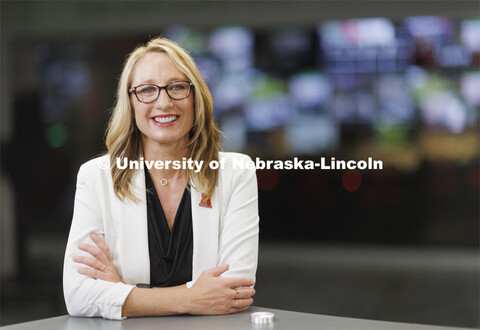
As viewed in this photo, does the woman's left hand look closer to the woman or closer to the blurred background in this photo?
the woman

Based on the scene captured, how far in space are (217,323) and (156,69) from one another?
2.93 ft

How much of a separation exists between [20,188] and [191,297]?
705cm

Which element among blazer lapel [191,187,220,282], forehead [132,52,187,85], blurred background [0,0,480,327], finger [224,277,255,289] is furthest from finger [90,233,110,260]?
blurred background [0,0,480,327]

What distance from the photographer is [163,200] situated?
7.48ft

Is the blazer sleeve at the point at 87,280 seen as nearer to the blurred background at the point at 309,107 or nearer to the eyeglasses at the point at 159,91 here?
the eyeglasses at the point at 159,91

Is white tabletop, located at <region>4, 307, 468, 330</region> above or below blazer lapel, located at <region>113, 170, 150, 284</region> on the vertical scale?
below

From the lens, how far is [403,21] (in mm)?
7961

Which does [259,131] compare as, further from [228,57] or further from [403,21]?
[403,21]

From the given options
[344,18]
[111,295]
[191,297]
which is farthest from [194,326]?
[344,18]

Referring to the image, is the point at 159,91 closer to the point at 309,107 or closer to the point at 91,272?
the point at 91,272

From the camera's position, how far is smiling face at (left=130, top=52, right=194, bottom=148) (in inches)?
85.7

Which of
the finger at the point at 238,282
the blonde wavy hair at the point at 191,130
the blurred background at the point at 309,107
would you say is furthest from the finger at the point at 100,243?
the blurred background at the point at 309,107

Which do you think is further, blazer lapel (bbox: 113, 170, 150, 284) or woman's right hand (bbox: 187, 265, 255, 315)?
blazer lapel (bbox: 113, 170, 150, 284)

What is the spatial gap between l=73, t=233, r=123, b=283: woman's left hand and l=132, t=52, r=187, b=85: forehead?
→ 1.89 ft
